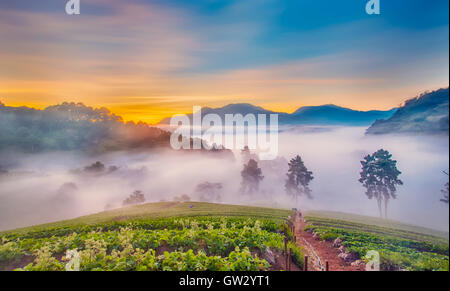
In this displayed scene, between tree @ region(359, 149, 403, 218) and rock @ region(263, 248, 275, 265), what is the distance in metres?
19.7

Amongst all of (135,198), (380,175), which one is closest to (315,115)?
(380,175)

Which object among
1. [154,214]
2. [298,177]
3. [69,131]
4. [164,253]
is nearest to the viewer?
[164,253]

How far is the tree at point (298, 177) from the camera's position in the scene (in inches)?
1205

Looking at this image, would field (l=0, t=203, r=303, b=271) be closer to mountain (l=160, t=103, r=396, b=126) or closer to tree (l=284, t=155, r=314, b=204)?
mountain (l=160, t=103, r=396, b=126)

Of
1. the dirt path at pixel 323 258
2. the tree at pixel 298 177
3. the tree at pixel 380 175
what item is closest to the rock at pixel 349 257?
the dirt path at pixel 323 258

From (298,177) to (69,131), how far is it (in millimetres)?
27802

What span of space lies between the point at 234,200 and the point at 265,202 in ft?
16.0

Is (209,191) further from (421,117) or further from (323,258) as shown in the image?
(323,258)

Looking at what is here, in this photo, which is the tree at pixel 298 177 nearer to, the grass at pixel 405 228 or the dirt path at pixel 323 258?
the grass at pixel 405 228

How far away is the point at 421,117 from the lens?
1448 centimetres

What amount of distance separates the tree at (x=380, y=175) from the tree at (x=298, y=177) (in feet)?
26.4

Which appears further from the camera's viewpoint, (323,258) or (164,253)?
(323,258)
